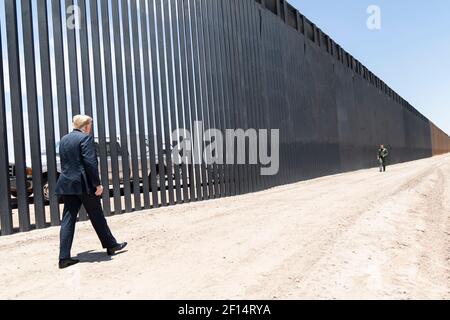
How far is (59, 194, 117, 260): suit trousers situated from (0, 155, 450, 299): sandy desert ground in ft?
0.73

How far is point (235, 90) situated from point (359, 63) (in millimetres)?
24248

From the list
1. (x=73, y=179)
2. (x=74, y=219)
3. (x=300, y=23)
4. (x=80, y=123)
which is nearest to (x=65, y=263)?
(x=74, y=219)

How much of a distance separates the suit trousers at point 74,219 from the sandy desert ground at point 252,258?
8.8 inches

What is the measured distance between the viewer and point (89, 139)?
187 inches

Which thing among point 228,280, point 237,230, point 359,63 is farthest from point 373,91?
point 228,280

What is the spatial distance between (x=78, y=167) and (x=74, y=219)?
23.5 inches

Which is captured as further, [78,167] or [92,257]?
[92,257]

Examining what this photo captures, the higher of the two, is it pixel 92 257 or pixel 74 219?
pixel 74 219

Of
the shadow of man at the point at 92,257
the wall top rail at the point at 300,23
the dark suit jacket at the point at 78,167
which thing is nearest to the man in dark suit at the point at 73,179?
the dark suit jacket at the point at 78,167

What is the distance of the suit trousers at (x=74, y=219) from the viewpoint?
15.4ft

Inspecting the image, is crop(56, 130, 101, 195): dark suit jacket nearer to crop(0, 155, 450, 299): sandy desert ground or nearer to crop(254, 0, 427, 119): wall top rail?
crop(0, 155, 450, 299): sandy desert ground

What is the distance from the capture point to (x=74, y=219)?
4.80 m

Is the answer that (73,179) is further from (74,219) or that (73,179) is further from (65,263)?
(65,263)

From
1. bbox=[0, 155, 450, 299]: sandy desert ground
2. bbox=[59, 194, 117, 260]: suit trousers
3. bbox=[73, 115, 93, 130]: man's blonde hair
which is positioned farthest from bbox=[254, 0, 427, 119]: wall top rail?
bbox=[59, 194, 117, 260]: suit trousers
